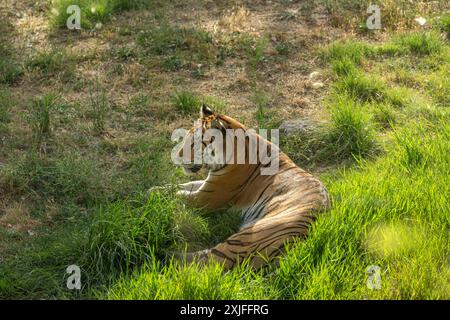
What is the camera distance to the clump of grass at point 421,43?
814cm

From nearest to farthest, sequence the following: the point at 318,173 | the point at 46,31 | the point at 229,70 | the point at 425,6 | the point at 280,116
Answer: the point at 318,173
the point at 280,116
the point at 229,70
the point at 46,31
the point at 425,6

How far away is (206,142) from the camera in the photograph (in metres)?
5.43

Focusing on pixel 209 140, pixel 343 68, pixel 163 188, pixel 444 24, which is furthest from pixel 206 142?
pixel 444 24

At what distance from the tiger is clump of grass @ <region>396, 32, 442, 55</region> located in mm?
3366

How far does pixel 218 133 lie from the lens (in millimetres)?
5336

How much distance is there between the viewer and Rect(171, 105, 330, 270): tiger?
4461 mm

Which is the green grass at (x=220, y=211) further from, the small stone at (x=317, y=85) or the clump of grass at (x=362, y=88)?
the small stone at (x=317, y=85)

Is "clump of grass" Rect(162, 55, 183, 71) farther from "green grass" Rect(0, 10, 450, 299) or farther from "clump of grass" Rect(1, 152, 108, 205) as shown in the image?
"clump of grass" Rect(1, 152, 108, 205)

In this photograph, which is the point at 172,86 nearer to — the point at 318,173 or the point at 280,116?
the point at 280,116

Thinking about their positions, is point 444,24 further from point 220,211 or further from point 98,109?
point 220,211

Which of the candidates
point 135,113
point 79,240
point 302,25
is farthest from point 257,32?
point 79,240

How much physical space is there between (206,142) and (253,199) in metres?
0.54

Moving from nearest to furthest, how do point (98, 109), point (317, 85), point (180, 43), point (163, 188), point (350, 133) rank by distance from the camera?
1. point (163, 188)
2. point (350, 133)
3. point (98, 109)
4. point (317, 85)
5. point (180, 43)

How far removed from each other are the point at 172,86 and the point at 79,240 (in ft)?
10.1
